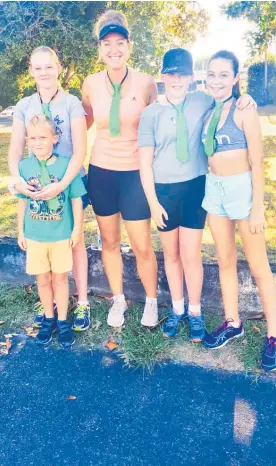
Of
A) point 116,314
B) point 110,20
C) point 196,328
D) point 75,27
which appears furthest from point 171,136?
point 75,27

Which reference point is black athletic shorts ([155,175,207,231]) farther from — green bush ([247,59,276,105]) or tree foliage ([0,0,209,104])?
green bush ([247,59,276,105])

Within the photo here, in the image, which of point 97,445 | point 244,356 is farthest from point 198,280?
point 97,445

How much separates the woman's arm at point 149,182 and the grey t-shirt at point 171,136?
0.05m

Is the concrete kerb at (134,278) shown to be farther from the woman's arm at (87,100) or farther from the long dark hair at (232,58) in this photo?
the long dark hair at (232,58)

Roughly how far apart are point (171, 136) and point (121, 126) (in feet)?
1.19

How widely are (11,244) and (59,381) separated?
167 cm

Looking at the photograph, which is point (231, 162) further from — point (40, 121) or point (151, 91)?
point (40, 121)

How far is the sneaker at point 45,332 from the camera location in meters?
3.43

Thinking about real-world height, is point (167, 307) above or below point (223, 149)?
below

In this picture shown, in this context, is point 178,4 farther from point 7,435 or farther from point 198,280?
point 7,435

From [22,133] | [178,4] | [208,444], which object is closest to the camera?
[208,444]

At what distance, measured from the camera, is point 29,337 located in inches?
140

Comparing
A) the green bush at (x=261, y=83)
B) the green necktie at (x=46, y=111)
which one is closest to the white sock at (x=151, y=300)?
the green necktie at (x=46, y=111)

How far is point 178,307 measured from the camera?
3477 millimetres
